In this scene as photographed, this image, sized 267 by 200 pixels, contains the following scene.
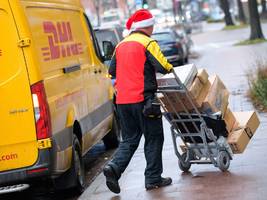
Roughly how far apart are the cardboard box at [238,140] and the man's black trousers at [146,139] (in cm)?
93

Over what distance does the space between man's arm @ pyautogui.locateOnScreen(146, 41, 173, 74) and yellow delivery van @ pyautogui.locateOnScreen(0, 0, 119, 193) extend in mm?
1132

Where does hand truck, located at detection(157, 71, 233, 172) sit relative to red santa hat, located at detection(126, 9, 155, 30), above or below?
below

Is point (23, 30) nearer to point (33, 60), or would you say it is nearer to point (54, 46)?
point (33, 60)

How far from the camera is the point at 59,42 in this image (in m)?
8.97

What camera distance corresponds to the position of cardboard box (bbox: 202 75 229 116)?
8.33 metres

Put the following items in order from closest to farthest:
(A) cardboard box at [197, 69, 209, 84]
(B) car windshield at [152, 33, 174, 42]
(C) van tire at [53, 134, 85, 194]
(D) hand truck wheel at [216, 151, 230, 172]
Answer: (D) hand truck wheel at [216, 151, 230, 172], (A) cardboard box at [197, 69, 209, 84], (C) van tire at [53, 134, 85, 194], (B) car windshield at [152, 33, 174, 42]

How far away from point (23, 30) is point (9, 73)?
467 mm

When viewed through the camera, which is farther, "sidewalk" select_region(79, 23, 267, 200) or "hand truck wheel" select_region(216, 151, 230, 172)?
"hand truck wheel" select_region(216, 151, 230, 172)

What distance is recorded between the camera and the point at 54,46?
867 cm

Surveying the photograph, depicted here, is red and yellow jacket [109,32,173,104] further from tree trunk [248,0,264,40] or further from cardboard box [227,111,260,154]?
tree trunk [248,0,264,40]

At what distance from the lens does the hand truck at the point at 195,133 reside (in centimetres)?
819

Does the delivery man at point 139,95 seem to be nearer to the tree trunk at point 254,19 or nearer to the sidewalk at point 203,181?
the sidewalk at point 203,181

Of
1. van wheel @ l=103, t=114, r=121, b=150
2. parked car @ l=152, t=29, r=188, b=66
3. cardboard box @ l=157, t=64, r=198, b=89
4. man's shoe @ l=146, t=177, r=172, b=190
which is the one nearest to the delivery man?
man's shoe @ l=146, t=177, r=172, b=190

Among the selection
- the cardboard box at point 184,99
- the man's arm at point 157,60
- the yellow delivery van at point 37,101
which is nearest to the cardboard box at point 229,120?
the cardboard box at point 184,99
